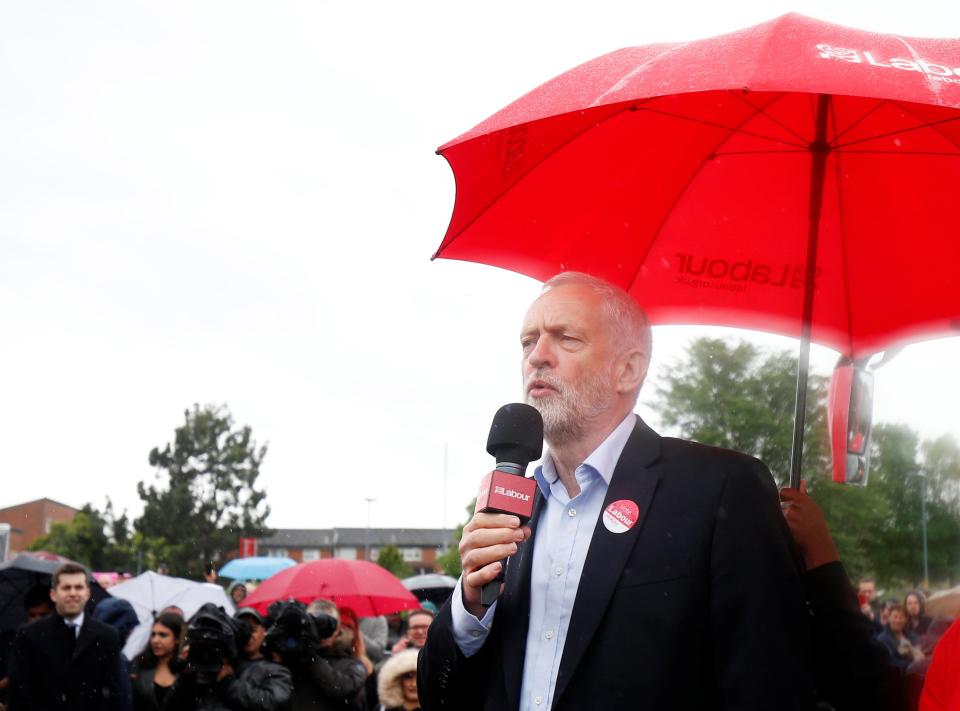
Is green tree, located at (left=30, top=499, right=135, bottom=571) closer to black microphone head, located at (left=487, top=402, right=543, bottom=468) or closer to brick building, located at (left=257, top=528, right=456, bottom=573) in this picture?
brick building, located at (left=257, top=528, right=456, bottom=573)

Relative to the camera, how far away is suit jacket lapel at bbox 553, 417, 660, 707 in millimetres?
2508

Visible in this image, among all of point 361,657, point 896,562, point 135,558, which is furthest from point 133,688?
point 135,558

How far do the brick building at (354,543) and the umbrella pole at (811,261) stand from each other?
11629 centimetres

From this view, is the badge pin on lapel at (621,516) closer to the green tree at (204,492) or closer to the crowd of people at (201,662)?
the crowd of people at (201,662)

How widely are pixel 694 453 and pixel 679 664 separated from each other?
546 millimetres

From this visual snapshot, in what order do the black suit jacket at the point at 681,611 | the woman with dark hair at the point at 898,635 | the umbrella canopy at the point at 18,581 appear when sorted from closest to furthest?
the black suit jacket at the point at 681,611 < the woman with dark hair at the point at 898,635 < the umbrella canopy at the point at 18,581

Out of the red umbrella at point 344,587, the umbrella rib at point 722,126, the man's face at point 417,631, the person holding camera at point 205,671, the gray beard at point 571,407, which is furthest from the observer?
the red umbrella at point 344,587

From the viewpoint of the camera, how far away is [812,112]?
11.6 ft

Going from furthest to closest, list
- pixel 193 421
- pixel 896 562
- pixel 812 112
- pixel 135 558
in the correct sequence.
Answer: pixel 193 421, pixel 135 558, pixel 896 562, pixel 812 112

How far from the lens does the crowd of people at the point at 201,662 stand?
23.5 ft

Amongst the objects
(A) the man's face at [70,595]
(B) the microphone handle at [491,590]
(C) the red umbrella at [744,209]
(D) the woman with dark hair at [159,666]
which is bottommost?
(D) the woman with dark hair at [159,666]

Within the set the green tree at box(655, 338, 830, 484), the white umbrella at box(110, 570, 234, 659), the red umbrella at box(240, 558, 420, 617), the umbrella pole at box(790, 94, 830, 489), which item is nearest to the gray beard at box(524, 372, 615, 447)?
the umbrella pole at box(790, 94, 830, 489)

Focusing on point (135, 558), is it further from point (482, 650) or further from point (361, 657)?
point (482, 650)

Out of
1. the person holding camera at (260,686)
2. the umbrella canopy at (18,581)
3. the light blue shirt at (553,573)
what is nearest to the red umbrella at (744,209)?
the light blue shirt at (553,573)
